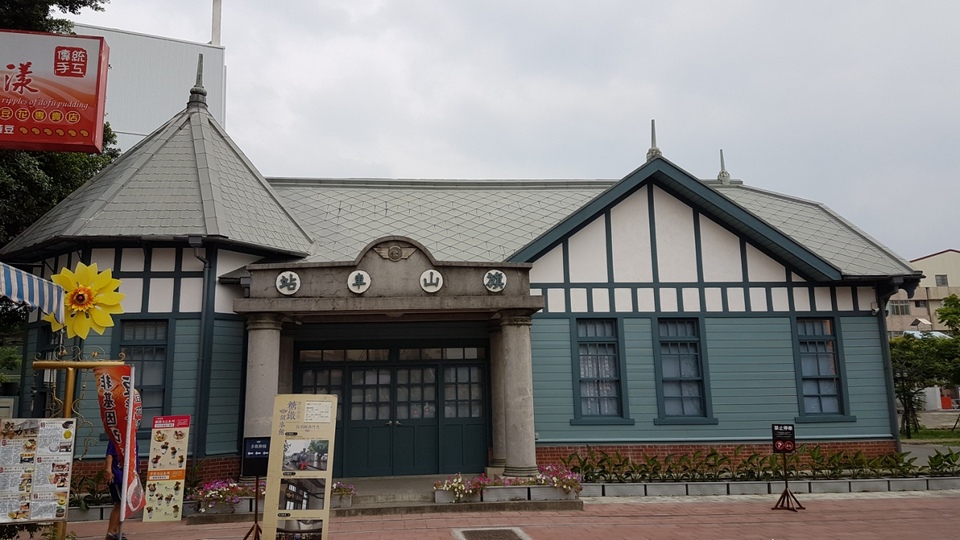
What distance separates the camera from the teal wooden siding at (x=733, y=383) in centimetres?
1309

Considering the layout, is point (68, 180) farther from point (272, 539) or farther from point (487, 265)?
point (272, 539)

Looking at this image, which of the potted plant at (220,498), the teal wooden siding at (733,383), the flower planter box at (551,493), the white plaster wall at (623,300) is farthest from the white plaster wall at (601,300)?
the potted plant at (220,498)

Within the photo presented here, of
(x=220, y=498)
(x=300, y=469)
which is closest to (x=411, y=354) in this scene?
(x=220, y=498)

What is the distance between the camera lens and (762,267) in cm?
1400

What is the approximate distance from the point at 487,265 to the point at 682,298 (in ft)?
15.2

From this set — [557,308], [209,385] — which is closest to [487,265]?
[557,308]

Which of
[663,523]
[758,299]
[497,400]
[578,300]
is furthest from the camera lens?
[758,299]

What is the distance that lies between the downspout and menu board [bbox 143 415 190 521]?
256 cm

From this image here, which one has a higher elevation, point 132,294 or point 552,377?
point 132,294

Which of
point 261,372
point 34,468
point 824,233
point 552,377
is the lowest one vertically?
point 34,468

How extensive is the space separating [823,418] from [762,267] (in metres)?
3.24

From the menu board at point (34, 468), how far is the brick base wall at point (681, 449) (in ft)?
26.4

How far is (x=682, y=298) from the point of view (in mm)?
13742

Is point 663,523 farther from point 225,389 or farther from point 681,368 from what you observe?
point 225,389
